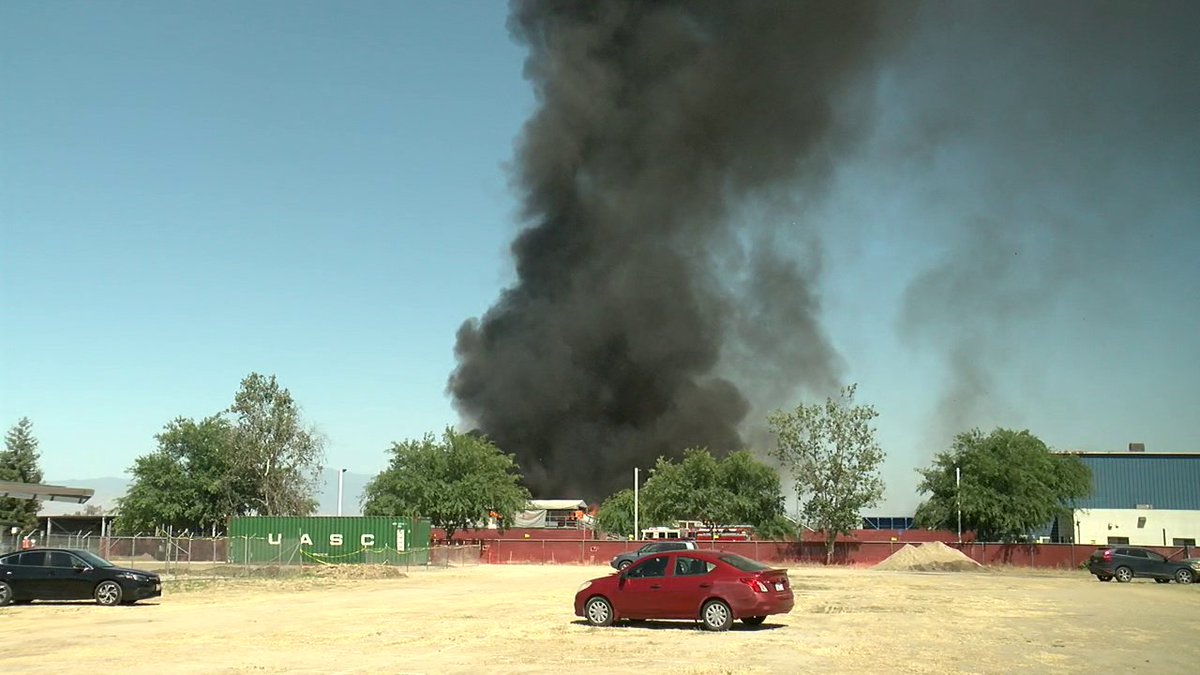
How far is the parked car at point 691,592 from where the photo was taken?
19.4 m

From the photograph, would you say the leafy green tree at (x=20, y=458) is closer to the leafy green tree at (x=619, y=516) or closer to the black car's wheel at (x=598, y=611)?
the leafy green tree at (x=619, y=516)

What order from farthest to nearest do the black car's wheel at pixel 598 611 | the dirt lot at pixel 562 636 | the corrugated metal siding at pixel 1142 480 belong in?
the corrugated metal siding at pixel 1142 480 → the black car's wheel at pixel 598 611 → the dirt lot at pixel 562 636

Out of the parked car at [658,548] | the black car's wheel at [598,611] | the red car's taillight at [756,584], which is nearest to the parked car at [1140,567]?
the parked car at [658,548]

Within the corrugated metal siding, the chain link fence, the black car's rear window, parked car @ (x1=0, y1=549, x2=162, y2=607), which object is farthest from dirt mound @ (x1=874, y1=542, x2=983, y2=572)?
parked car @ (x1=0, y1=549, x2=162, y2=607)

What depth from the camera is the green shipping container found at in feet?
175

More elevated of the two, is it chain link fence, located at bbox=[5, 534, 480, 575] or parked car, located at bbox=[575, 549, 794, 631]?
parked car, located at bbox=[575, 549, 794, 631]

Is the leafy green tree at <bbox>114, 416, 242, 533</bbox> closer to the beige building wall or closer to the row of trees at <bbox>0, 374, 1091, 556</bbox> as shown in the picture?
the row of trees at <bbox>0, 374, 1091, 556</bbox>

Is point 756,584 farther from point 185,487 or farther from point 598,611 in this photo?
point 185,487

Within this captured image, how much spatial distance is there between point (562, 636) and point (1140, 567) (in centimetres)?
3385

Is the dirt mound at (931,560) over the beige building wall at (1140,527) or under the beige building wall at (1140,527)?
under

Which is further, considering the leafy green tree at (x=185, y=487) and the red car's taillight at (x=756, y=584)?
the leafy green tree at (x=185, y=487)

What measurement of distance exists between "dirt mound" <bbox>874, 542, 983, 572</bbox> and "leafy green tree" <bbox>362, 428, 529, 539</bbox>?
1043 inches

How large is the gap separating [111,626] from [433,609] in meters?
7.60

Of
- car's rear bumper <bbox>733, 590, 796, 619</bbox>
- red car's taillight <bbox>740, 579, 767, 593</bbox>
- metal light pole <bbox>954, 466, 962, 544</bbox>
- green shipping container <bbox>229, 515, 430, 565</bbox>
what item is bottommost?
green shipping container <bbox>229, 515, 430, 565</bbox>
